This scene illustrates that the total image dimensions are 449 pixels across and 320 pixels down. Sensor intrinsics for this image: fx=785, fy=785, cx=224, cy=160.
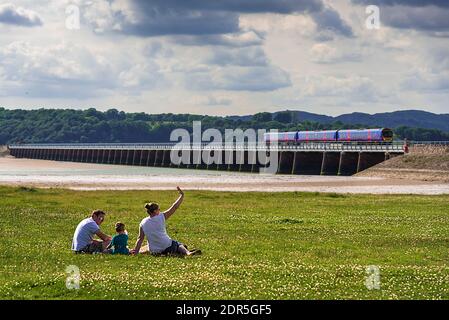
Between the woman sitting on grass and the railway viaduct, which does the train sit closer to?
the railway viaduct

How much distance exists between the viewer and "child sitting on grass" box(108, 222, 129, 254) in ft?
64.2

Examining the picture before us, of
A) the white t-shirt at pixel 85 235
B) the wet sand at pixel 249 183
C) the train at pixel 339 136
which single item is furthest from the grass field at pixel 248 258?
the train at pixel 339 136

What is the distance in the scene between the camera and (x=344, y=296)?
14344mm

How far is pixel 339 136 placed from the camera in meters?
114

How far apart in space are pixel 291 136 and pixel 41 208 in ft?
315

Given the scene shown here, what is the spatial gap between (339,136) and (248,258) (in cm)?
9665

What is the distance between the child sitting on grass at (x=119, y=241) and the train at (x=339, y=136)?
88772 millimetres

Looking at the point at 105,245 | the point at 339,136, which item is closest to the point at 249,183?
the point at 339,136

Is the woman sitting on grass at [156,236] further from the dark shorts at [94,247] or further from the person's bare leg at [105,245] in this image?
the dark shorts at [94,247]

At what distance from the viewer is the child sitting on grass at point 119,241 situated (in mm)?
19578

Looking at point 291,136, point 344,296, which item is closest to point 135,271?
point 344,296

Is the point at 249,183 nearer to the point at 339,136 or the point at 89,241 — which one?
the point at 339,136
